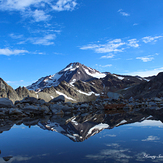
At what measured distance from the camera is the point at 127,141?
19.3 ft

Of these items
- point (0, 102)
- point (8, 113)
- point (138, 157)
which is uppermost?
point (0, 102)

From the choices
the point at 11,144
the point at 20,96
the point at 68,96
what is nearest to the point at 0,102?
the point at 11,144

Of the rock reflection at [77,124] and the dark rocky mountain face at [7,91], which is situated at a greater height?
the dark rocky mountain face at [7,91]

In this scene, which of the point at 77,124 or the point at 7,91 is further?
the point at 7,91

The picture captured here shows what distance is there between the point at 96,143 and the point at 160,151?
1955mm

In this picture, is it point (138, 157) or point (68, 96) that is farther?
point (68, 96)

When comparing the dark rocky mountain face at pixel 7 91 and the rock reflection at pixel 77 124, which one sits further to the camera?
the dark rocky mountain face at pixel 7 91

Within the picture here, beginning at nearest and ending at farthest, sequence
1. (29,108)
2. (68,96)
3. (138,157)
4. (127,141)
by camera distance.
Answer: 1. (138,157)
2. (127,141)
3. (29,108)
4. (68,96)

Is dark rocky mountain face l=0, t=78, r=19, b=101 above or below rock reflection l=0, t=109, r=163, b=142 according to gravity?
above

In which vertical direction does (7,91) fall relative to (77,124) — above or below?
above

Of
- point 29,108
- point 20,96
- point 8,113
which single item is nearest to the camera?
point 8,113

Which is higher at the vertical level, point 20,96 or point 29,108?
point 20,96

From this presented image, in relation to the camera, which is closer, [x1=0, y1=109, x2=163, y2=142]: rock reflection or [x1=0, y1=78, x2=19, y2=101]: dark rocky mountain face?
[x1=0, y1=109, x2=163, y2=142]: rock reflection

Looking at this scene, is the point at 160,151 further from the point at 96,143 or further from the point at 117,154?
the point at 96,143
